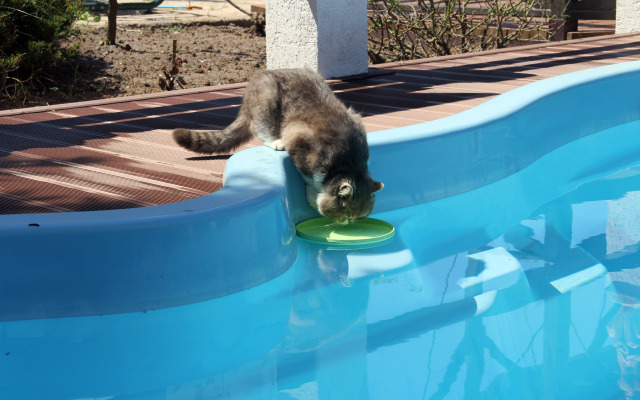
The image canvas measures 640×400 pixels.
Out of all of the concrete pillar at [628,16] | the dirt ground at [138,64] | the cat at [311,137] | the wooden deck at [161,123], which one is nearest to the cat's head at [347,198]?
the cat at [311,137]

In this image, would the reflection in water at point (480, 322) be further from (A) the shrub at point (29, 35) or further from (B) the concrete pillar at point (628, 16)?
(B) the concrete pillar at point (628, 16)

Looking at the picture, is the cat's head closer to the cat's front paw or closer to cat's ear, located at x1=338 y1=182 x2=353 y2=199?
cat's ear, located at x1=338 y1=182 x2=353 y2=199

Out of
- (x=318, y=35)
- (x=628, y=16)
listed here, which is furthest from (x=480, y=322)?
(x=628, y=16)

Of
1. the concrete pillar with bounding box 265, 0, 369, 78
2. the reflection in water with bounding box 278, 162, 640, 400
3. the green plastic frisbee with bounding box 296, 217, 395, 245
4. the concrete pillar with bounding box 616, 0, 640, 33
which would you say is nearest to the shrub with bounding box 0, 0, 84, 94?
the concrete pillar with bounding box 265, 0, 369, 78

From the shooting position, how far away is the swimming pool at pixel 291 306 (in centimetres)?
296

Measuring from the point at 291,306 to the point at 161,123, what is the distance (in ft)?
8.57

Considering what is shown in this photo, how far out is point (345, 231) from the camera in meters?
4.38

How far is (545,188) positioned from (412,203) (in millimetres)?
1152

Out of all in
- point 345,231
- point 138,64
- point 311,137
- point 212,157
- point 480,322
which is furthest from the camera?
point 138,64

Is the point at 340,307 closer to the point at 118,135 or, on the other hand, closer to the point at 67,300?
the point at 67,300

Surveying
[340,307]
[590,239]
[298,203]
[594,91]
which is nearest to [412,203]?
[298,203]

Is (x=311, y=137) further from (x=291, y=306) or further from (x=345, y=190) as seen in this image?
(x=291, y=306)

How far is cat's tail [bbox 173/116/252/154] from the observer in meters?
4.57

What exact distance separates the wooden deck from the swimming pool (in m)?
0.48
